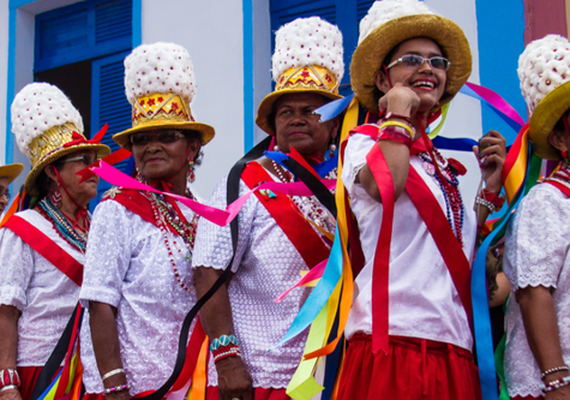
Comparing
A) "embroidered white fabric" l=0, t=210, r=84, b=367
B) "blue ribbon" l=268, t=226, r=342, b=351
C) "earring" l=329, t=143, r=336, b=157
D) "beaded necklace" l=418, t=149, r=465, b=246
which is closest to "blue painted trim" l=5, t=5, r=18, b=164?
"embroidered white fabric" l=0, t=210, r=84, b=367

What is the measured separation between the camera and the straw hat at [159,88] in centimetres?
351

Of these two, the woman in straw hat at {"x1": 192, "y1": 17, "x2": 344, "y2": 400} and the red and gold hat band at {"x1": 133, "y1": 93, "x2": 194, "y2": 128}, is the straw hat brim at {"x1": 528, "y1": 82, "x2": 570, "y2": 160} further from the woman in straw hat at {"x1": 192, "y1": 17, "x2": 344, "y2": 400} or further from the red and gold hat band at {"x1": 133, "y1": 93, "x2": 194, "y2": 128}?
the red and gold hat band at {"x1": 133, "y1": 93, "x2": 194, "y2": 128}

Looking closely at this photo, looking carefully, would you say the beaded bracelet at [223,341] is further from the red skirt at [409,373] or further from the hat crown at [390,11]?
the hat crown at [390,11]

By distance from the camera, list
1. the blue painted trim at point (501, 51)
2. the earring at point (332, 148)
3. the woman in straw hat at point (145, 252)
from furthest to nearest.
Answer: the blue painted trim at point (501, 51)
the earring at point (332, 148)
the woman in straw hat at point (145, 252)

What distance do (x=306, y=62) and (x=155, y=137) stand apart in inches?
33.4

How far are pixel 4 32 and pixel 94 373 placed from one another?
184 inches

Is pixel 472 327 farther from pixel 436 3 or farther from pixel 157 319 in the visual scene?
pixel 436 3

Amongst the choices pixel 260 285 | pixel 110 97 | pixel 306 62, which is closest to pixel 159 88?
pixel 306 62

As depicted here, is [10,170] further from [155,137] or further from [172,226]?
[172,226]

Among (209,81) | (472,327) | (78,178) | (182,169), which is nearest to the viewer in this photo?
(472,327)

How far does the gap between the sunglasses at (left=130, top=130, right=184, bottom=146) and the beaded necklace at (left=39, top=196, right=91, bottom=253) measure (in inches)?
29.4

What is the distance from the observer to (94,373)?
3143 millimetres

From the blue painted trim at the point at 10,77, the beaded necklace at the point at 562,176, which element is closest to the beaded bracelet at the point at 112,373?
the beaded necklace at the point at 562,176

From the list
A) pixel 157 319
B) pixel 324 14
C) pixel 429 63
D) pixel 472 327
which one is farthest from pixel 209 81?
pixel 472 327
